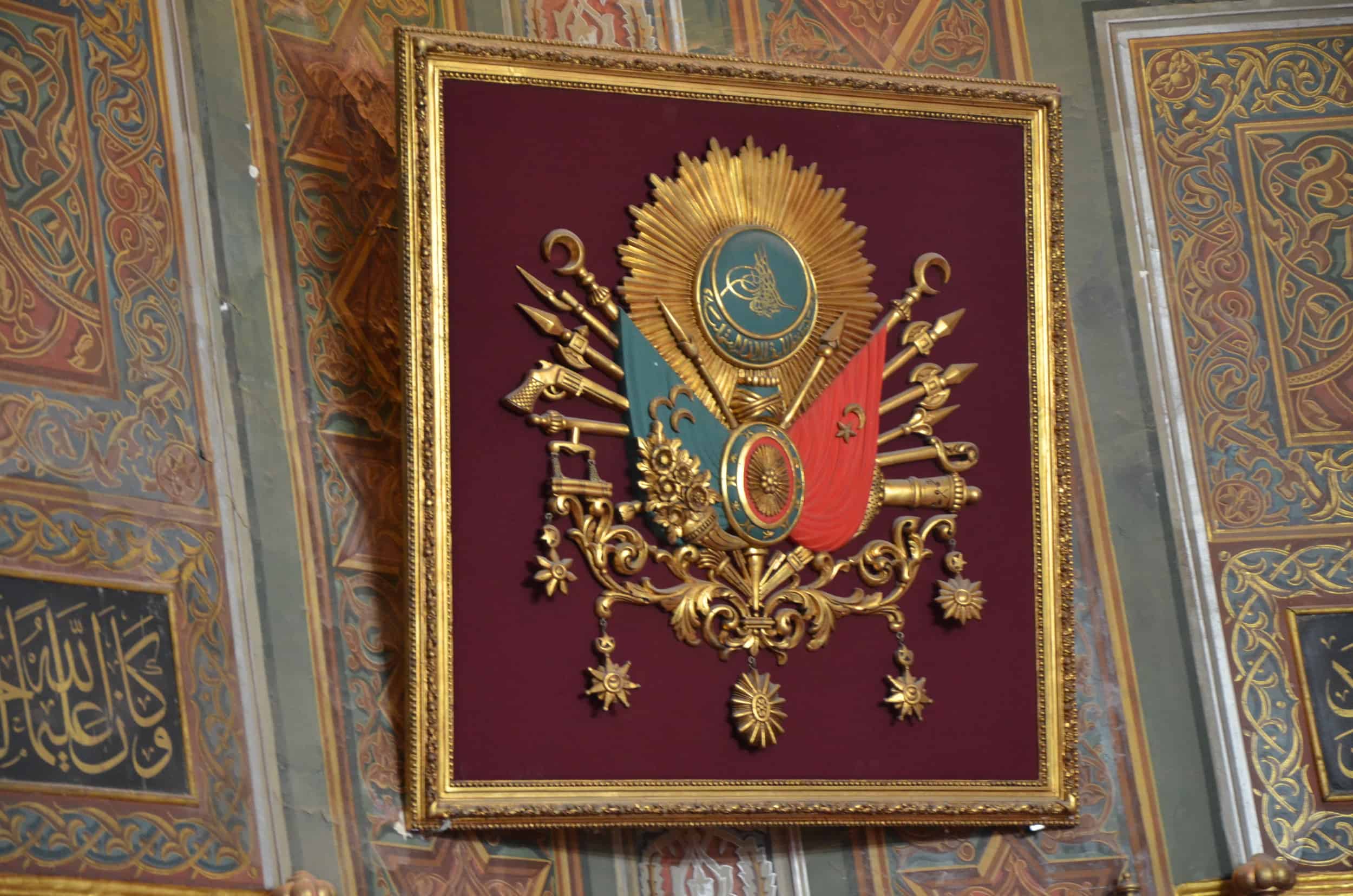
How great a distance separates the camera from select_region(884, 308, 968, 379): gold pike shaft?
5.45 meters

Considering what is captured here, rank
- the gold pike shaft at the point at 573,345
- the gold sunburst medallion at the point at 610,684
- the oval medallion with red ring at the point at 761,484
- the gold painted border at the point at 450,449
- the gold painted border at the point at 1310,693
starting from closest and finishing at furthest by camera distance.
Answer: the gold painted border at the point at 450,449 → the gold sunburst medallion at the point at 610,684 → the gold pike shaft at the point at 573,345 → the oval medallion with red ring at the point at 761,484 → the gold painted border at the point at 1310,693

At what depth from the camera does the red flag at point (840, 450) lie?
5.28 m

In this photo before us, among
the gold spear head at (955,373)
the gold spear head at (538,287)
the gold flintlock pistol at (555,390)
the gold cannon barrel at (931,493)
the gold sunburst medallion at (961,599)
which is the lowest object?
the gold sunburst medallion at (961,599)

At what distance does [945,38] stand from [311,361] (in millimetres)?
2011

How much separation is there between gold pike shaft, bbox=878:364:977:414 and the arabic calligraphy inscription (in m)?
1.81

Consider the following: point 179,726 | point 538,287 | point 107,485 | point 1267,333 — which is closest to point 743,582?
point 538,287

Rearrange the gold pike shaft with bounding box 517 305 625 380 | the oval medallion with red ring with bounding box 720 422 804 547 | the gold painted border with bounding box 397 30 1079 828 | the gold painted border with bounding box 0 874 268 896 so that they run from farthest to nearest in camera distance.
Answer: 1. the oval medallion with red ring with bounding box 720 422 804 547
2. the gold pike shaft with bounding box 517 305 625 380
3. the gold painted border with bounding box 397 30 1079 828
4. the gold painted border with bounding box 0 874 268 896

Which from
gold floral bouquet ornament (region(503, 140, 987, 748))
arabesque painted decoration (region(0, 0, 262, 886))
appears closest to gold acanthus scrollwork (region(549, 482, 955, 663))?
gold floral bouquet ornament (region(503, 140, 987, 748))

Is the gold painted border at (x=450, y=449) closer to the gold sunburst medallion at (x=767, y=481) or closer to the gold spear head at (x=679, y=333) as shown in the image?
the gold spear head at (x=679, y=333)

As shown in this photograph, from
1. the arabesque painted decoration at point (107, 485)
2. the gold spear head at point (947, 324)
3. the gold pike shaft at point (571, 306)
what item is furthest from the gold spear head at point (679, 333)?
the arabesque painted decoration at point (107, 485)

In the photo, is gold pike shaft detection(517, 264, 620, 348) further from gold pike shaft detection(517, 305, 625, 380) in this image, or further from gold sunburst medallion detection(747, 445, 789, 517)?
gold sunburst medallion detection(747, 445, 789, 517)

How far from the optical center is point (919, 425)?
17.9 ft

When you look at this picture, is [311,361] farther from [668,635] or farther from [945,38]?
[945,38]

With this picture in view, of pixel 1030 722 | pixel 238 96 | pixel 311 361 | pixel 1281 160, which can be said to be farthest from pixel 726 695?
pixel 1281 160
